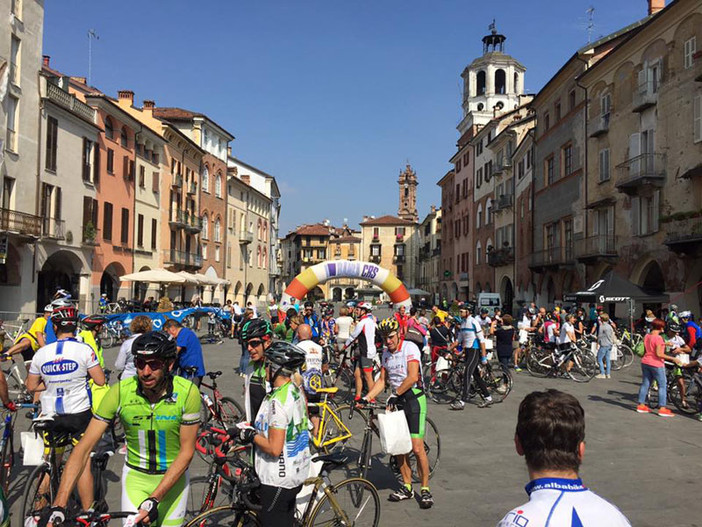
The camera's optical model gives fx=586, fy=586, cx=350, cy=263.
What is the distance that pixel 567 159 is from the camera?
3142cm

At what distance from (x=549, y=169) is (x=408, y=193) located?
73.5 m

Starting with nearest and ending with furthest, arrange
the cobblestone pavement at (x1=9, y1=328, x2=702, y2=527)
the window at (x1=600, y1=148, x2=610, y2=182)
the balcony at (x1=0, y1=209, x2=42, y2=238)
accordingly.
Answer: the cobblestone pavement at (x1=9, y1=328, x2=702, y2=527) → the balcony at (x1=0, y1=209, x2=42, y2=238) → the window at (x1=600, y1=148, x2=610, y2=182)

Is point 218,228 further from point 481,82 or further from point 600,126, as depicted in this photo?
point 600,126

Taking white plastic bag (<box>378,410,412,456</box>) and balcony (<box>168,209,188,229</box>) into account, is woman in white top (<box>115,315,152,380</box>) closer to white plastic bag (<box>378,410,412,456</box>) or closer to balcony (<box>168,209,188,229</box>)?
white plastic bag (<box>378,410,412,456</box>)

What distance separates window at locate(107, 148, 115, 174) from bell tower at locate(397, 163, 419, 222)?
7600 cm

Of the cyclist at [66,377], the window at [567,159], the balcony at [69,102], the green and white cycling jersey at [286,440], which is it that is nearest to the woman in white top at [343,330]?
the cyclist at [66,377]

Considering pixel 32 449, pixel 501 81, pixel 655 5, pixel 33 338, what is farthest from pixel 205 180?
pixel 32 449

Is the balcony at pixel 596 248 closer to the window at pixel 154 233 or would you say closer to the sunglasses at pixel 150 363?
the sunglasses at pixel 150 363

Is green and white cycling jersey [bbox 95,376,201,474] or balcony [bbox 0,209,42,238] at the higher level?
balcony [bbox 0,209,42,238]

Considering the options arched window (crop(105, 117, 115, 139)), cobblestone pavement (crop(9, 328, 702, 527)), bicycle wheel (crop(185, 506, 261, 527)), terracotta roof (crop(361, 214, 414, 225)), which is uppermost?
Result: terracotta roof (crop(361, 214, 414, 225))

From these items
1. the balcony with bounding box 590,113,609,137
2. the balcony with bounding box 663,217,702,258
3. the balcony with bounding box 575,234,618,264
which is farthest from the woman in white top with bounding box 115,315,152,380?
the balcony with bounding box 590,113,609,137

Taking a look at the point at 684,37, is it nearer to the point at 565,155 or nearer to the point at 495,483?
the point at 565,155

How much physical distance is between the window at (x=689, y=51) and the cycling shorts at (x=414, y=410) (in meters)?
20.6

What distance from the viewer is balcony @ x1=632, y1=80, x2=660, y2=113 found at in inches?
913
